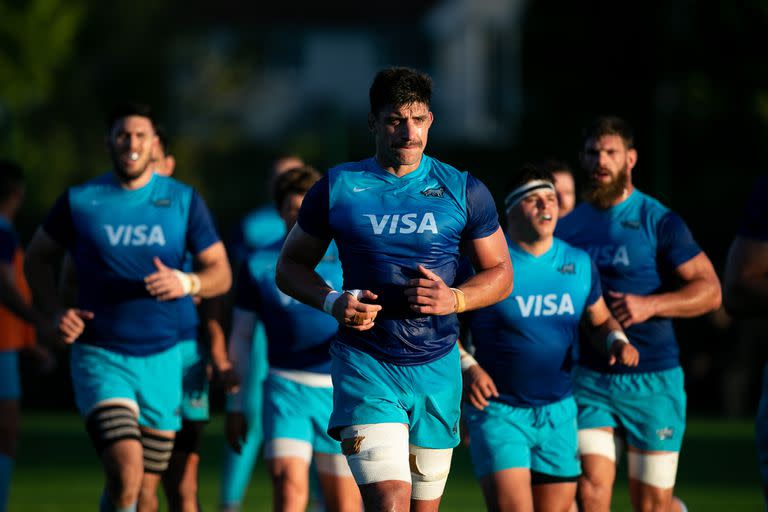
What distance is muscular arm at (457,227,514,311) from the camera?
7.03 meters

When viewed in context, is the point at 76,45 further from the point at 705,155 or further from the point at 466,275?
the point at 466,275

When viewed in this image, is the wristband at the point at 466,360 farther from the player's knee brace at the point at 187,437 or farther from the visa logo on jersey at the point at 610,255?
the player's knee brace at the point at 187,437

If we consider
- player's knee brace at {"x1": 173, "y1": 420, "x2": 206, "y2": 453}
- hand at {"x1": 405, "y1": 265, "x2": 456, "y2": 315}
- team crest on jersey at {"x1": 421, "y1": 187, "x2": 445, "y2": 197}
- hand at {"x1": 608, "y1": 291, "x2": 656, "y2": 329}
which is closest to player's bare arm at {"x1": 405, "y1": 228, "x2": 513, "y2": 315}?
hand at {"x1": 405, "y1": 265, "x2": 456, "y2": 315}

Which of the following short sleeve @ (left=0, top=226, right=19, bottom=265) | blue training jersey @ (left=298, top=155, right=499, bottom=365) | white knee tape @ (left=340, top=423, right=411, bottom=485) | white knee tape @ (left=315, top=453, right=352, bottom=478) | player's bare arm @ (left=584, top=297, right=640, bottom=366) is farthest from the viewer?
short sleeve @ (left=0, top=226, right=19, bottom=265)

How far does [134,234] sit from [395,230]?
2627mm

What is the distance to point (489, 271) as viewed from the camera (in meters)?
7.16

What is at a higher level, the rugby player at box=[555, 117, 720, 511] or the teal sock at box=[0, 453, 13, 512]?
the rugby player at box=[555, 117, 720, 511]

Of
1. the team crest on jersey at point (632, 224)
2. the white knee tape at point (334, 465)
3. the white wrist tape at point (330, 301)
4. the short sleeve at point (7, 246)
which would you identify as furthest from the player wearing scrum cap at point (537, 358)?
the short sleeve at point (7, 246)

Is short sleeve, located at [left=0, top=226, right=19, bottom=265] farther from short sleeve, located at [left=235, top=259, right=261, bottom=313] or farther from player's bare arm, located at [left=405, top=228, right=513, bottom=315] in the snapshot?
player's bare arm, located at [left=405, top=228, right=513, bottom=315]

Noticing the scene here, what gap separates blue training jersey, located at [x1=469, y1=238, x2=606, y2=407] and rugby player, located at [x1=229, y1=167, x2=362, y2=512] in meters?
1.22

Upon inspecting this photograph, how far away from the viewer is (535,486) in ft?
28.1

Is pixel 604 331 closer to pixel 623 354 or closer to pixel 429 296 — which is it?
pixel 623 354

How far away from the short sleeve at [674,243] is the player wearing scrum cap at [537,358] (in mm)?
713

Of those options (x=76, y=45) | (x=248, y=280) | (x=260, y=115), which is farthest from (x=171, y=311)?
(x=260, y=115)
